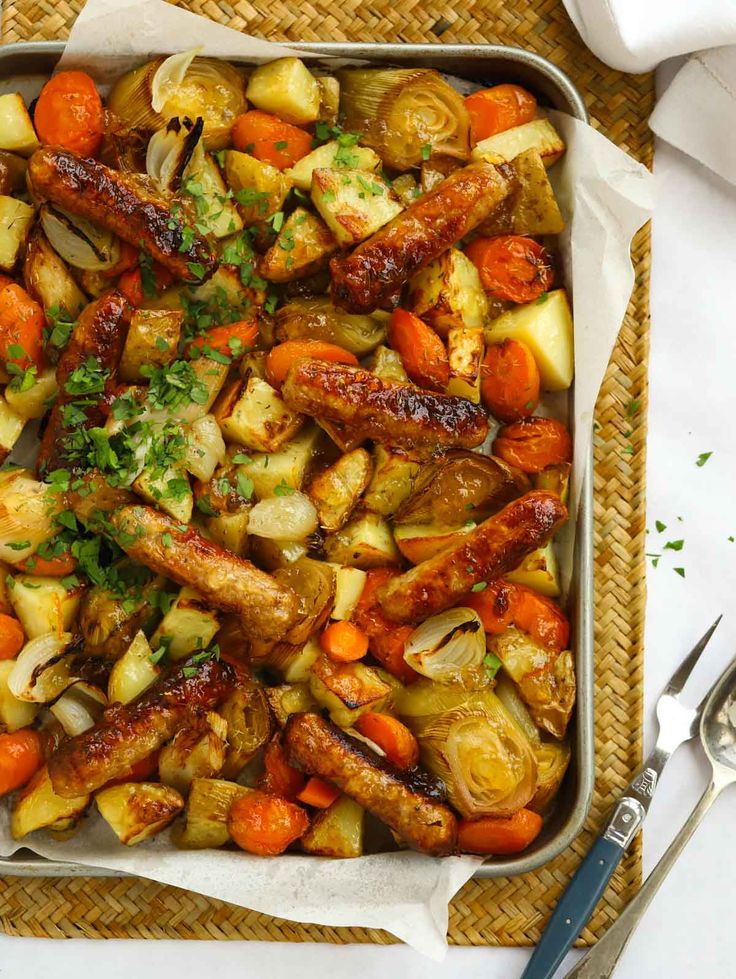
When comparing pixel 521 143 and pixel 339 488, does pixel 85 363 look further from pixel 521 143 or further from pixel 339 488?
pixel 521 143

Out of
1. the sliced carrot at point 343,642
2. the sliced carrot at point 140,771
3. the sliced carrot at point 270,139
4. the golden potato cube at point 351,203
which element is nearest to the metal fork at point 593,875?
the sliced carrot at point 343,642

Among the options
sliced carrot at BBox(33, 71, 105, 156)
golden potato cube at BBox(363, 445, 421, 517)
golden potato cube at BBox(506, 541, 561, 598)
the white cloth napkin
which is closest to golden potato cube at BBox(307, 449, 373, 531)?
golden potato cube at BBox(363, 445, 421, 517)

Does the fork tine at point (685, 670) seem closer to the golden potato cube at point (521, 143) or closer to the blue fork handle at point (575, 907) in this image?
the blue fork handle at point (575, 907)

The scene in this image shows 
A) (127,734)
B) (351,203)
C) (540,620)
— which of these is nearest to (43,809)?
(127,734)

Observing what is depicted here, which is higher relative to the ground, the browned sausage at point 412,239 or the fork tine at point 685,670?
the browned sausage at point 412,239

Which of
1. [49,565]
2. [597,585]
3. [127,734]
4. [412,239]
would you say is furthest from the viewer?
[597,585]

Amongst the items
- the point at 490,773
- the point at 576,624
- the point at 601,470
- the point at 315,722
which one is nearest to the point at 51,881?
the point at 315,722
